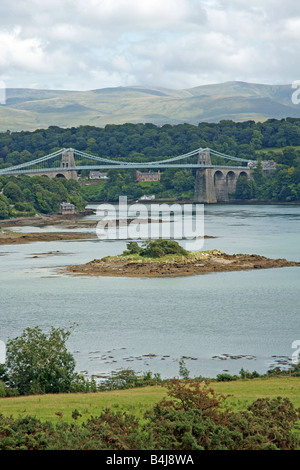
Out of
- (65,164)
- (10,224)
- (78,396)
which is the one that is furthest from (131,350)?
(65,164)

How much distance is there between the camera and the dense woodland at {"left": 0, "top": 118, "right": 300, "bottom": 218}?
113688 mm

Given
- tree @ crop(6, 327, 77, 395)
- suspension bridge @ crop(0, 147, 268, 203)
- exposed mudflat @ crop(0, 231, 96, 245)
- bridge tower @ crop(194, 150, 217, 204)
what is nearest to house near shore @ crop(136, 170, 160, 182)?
suspension bridge @ crop(0, 147, 268, 203)

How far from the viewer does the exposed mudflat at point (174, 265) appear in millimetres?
39378

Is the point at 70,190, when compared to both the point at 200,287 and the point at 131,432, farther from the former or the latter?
the point at 131,432

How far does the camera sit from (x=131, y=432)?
35.0ft

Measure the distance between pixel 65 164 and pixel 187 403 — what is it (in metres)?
102

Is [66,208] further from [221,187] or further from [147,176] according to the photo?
[221,187]

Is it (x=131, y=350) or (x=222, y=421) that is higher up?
(x=222, y=421)

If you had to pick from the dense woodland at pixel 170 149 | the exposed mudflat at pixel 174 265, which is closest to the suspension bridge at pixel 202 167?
the dense woodland at pixel 170 149

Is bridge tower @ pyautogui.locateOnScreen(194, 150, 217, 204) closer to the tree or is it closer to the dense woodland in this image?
the dense woodland

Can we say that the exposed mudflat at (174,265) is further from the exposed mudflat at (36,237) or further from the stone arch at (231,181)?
the stone arch at (231,181)

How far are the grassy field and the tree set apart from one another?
94cm

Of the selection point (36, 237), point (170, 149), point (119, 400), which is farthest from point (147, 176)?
point (119, 400)

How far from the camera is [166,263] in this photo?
1625 inches
